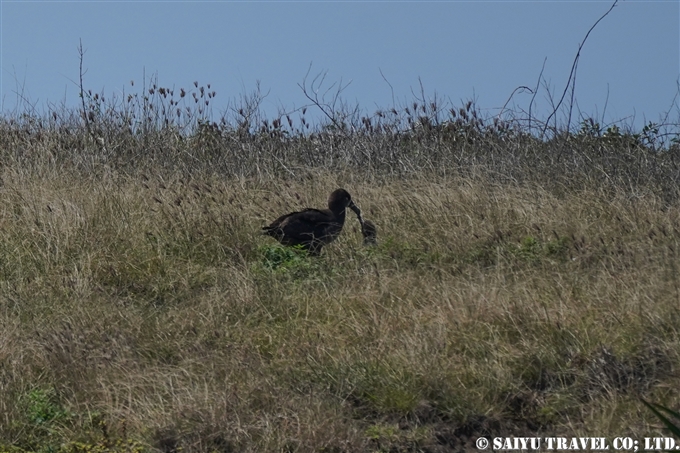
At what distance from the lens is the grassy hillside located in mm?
4660

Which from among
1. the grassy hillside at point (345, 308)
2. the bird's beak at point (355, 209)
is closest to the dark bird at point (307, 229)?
the grassy hillside at point (345, 308)

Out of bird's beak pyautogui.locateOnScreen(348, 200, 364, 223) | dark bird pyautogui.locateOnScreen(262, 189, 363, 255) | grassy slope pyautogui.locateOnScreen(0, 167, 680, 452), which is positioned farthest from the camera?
bird's beak pyautogui.locateOnScreen(348, 200, 364, 223)

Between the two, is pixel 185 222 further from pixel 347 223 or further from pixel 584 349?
pixel 584 349

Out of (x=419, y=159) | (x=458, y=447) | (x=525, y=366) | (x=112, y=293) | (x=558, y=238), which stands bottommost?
(x=458, y=447)

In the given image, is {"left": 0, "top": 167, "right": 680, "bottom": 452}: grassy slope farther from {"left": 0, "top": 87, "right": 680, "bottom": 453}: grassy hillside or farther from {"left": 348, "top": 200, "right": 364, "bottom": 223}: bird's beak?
{"left": 348, "top": 200, "right": 364, "bottom": 223}: bird's beak

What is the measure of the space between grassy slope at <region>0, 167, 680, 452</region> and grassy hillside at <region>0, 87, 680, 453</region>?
0.05ft

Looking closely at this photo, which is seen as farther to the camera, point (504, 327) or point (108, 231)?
point (108, 231)

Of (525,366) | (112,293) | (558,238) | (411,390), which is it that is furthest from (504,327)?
(112,293)

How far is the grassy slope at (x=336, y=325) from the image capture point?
464 cm

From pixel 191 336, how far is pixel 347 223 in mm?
3000

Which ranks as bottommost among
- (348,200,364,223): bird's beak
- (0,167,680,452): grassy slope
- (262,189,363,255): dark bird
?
(0,167,680,452): grassy slope

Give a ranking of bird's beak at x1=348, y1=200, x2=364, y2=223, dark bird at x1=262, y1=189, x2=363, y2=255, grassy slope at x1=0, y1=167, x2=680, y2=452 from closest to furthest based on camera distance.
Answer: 1. grassy slope at x1=0, y1=167, x2=680, y2=452
2. dark bird at x1=262, y1=189, x2=363, y2=255
3. bird's beak at x1=348, y1=200, x2=364, y2=223

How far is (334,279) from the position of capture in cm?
661

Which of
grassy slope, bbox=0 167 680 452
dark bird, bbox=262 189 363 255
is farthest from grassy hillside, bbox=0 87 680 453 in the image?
dark bird, bbox=262 189 363 255
